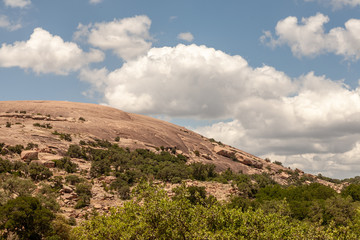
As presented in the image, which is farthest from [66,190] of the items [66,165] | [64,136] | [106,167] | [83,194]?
[64,136]

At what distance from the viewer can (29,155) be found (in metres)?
57.7

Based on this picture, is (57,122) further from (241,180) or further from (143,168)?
(241,180)

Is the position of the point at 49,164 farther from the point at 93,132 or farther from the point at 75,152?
the point at 93,132

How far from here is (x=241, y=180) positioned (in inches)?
2820

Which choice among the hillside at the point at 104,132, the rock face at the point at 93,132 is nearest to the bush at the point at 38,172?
the rock face at the point at 93,132

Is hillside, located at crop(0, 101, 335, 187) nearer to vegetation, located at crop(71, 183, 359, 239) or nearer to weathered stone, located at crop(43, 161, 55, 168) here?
weathered stone, located at crop(43, 161, 55, 168)

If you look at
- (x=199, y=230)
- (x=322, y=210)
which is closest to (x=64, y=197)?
(x=199, y=230)

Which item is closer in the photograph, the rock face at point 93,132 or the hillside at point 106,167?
the hillside at point 106,167

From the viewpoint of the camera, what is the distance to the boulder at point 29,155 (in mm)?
57438

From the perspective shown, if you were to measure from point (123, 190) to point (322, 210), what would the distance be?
31.7 metres

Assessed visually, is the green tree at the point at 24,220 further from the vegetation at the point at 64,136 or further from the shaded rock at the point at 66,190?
the vegetation at the point at 64,136

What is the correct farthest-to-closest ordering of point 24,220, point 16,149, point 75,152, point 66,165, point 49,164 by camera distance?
1. point 75,152
2. point 16,149
3. point 66,165
4. point 49,164
5. point 24,220

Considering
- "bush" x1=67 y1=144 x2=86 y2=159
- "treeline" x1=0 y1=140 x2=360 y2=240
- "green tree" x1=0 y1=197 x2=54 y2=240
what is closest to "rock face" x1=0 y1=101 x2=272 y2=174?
"bush" x1=67 y1=144 x2=86 y2=159

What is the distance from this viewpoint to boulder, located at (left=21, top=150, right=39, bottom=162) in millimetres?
57438
